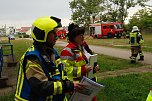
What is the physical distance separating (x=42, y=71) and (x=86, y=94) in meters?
0.69

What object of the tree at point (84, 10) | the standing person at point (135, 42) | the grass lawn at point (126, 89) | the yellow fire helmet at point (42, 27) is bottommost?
the grass lawn at point (126, 89)

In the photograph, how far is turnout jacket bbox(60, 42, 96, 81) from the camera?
14.5ft

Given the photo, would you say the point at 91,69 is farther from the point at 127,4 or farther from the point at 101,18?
the point at 101,18

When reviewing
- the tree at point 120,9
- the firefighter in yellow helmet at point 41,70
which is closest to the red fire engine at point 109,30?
the tree at point 120,9

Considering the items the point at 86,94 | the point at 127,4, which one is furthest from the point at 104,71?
the point at 127,4

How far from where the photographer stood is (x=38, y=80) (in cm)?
302

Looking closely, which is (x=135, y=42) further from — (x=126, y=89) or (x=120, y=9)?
(x=120, y=9)

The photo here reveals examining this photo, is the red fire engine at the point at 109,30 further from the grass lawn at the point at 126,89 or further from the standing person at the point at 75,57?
the standing person at the point at 75,57

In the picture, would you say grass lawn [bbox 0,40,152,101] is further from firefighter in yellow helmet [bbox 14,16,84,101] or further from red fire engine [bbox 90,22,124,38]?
red fire engine [bbox 90,22,124,38]

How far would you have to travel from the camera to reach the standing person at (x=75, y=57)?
4418 mm

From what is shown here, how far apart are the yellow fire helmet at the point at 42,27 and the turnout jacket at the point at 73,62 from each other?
4.30 ft

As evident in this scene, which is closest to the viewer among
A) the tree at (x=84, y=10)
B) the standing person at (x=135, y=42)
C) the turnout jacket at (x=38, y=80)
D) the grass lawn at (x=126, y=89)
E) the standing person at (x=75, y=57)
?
the turnout jacket at (x=38, y=80)

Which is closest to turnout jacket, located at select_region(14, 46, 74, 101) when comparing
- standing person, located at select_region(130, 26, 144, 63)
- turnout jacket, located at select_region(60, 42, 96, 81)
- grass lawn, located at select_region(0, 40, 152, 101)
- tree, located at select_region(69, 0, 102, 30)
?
turnout jacket, located at select_region(60, 42, 96, 81)

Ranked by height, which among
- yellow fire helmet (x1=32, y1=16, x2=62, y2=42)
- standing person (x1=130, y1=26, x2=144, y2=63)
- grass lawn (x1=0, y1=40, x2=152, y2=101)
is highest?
yellow fire helmet (x1=32, y1=16, x2=62, y2=42)
